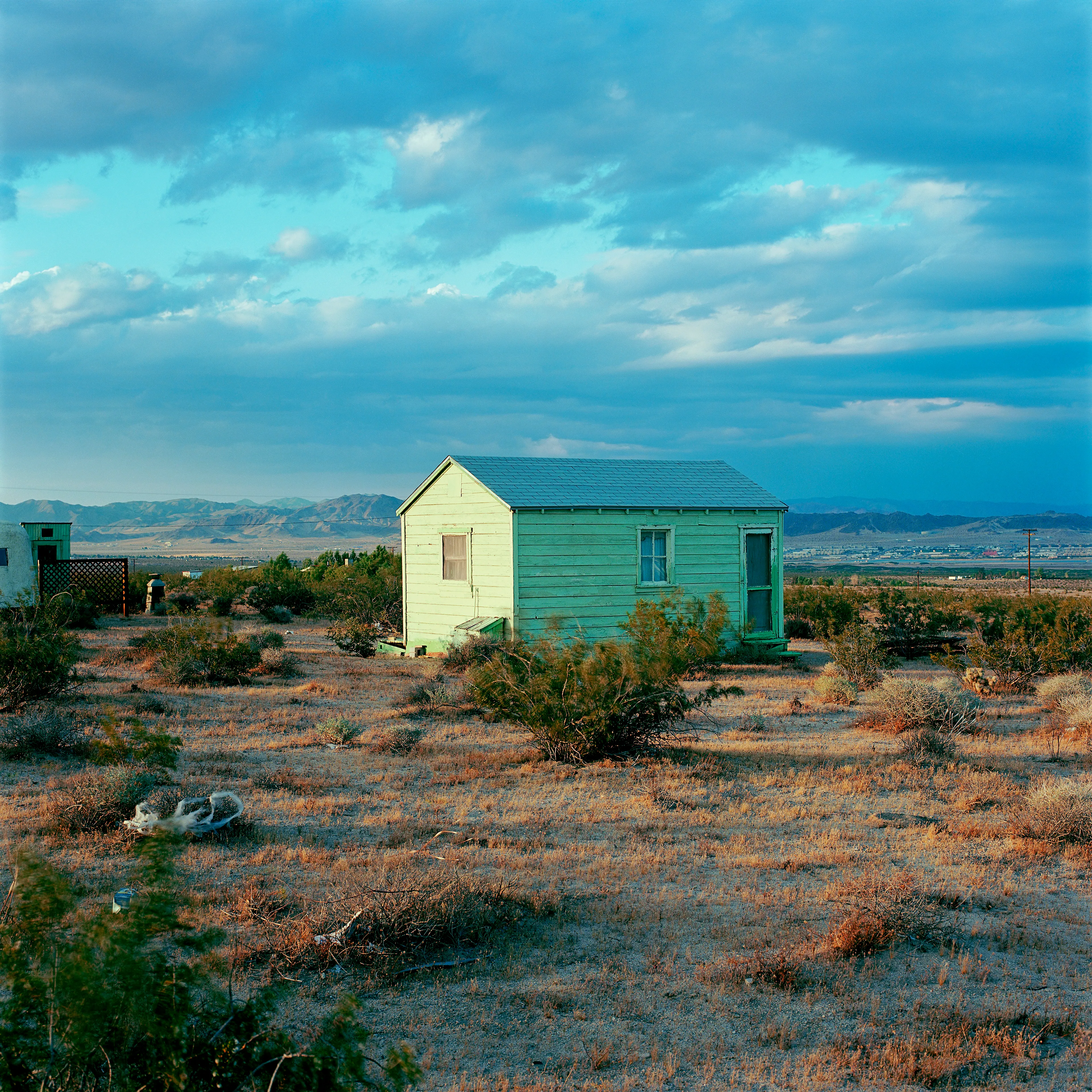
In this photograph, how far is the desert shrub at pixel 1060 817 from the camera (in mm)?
6816

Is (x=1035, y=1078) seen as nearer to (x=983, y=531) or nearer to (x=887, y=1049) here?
(x=887, y=1049)

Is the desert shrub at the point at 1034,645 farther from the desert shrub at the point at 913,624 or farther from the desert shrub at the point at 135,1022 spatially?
the desert shrub at the point at 135,1022

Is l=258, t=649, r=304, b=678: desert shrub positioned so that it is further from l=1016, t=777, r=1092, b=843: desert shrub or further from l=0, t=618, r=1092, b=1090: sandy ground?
l=1016, t=777, r=1092, b=843: desert shrub

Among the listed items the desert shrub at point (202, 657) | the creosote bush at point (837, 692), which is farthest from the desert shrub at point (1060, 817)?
the desert shrub at point (202, 657)

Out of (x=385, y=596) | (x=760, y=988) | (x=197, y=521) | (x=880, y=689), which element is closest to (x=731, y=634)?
(x=880, y=689)

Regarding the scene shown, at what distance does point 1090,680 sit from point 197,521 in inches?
7574

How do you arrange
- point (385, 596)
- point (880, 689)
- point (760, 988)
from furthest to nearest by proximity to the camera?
point (385, 596)
point (880, 689)
point (760, 988)

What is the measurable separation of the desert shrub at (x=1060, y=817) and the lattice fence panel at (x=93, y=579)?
893 inches

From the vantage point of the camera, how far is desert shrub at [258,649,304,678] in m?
15.0

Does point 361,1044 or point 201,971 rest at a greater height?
point 201,971

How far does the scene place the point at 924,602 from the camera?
19562 millimetres

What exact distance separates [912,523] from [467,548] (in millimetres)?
167085

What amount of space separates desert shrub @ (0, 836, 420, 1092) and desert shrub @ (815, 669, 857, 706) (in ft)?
36.4

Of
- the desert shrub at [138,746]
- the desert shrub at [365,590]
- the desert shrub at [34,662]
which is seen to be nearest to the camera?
the desert shrub at [138,746]
